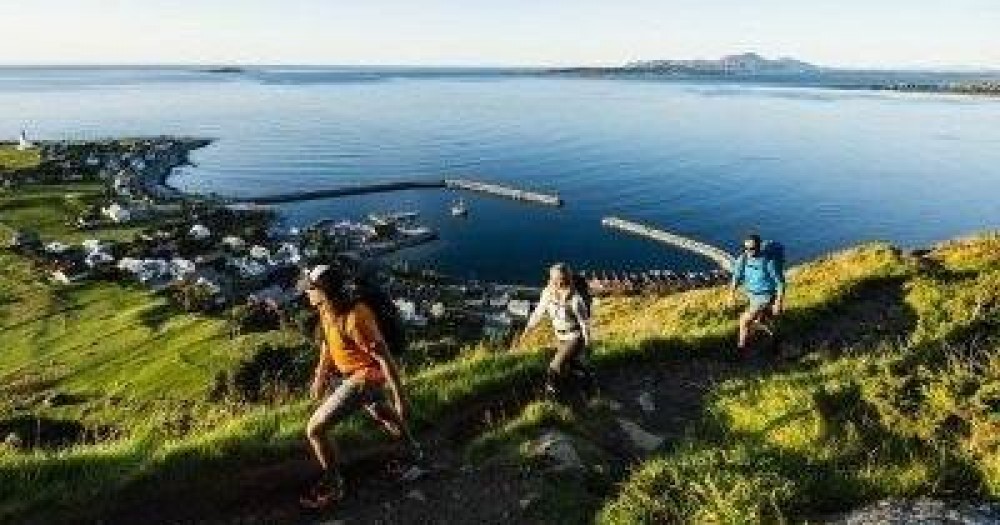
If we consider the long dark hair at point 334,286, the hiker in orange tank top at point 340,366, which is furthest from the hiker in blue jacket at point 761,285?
the long dark hair at point 334,286

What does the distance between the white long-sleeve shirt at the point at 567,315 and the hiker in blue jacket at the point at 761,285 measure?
5962 mm

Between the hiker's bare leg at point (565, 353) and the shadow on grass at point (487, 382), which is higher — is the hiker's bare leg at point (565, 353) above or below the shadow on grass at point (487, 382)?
above

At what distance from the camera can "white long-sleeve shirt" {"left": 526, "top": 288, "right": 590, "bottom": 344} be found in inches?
654

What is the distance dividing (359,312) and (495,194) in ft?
484

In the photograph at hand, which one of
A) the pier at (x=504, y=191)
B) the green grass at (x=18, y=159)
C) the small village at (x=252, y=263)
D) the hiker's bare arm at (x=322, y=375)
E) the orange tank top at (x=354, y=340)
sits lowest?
the small village at (x=252, y=263)

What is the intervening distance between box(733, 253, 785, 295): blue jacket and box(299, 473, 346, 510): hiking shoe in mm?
11677

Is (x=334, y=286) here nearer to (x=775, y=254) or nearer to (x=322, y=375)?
(x=322, y=375)

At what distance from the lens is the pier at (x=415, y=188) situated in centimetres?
15450

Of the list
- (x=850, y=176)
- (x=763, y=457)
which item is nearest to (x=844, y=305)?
(x=763, y=457)

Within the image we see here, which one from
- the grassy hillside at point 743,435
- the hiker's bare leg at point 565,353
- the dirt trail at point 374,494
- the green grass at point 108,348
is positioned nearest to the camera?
the grassy hillside at point 743,435

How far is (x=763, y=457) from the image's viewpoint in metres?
12.1

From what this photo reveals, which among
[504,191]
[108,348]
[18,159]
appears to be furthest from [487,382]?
[18,159]

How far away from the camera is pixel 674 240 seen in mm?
122938

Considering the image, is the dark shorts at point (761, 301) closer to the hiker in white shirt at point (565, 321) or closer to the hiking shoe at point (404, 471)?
the hiker in white shirt at point (565, 321)
